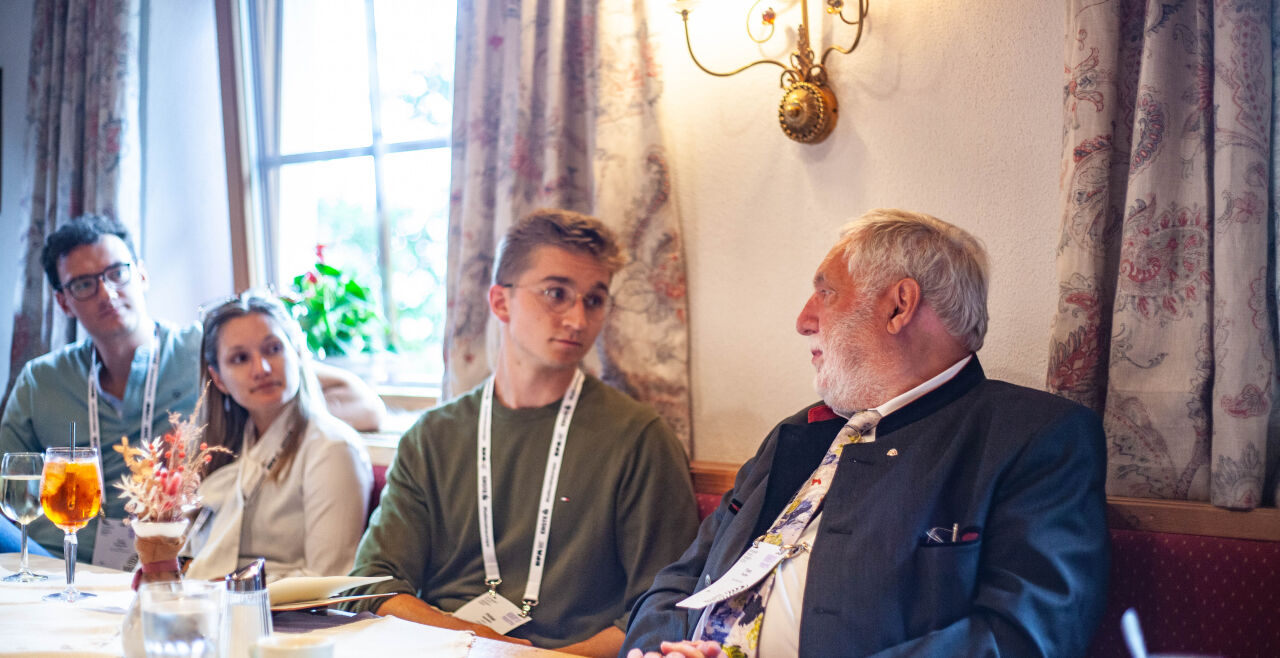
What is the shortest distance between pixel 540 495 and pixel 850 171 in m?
1.09

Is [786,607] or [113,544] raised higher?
[786,607]

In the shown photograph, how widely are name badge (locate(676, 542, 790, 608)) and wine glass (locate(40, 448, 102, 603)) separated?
3.54 ft

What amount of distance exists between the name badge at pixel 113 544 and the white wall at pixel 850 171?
1.74m

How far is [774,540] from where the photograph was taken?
5.55 ft

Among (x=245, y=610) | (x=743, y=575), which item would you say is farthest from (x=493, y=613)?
(x=245, y=610)

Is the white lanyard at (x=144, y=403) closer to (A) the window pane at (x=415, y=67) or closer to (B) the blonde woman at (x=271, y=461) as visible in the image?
(B) the blonde woman at (x=271, y=461)

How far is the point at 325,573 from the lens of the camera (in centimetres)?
228

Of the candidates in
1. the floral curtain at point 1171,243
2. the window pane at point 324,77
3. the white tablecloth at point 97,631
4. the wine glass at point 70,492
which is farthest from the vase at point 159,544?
the window pane at point 324,77

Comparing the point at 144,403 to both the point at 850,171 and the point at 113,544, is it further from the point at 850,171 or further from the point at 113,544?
the point at 850,171

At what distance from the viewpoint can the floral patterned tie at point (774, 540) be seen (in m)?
1.63

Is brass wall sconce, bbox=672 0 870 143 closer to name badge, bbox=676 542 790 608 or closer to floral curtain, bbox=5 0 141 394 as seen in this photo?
name badge, bbox=676 542 790 608

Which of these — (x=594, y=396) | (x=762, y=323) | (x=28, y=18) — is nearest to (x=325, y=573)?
(x=594, y=396)

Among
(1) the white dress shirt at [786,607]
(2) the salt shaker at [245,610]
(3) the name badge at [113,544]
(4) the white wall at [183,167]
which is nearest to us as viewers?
(2) the salt shaker at [245,610]

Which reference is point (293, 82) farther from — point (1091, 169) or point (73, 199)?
point (1091, 169)
